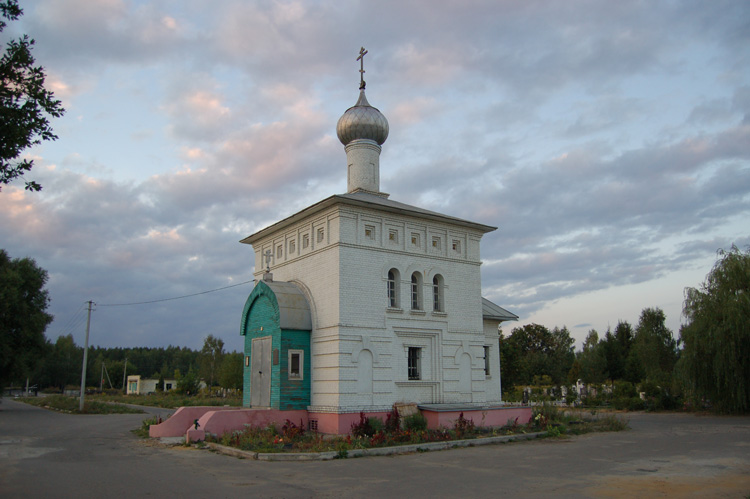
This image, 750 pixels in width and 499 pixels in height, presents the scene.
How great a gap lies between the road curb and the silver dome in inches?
486

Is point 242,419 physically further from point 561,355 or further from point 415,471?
point 561,355

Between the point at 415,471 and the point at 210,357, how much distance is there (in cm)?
5737

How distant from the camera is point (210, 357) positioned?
65750mm

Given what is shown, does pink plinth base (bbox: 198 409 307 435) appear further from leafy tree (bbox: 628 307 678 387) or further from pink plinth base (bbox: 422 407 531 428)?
leafy tree (bbox: 628 307 678 387)

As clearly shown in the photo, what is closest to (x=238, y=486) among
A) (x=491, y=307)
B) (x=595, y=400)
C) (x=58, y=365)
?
(x=491, y=307)

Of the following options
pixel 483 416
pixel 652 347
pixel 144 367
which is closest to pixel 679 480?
pixel 483 416

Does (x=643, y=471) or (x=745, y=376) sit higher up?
(x=745, y=376)

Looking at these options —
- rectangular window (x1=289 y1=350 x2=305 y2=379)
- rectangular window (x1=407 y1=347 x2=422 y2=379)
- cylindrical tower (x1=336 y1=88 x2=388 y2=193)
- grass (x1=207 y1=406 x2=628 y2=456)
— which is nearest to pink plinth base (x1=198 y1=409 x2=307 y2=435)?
grass (x1=207 y1=406 x2=628 y2=456)

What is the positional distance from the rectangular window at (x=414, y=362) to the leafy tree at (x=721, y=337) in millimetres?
13567

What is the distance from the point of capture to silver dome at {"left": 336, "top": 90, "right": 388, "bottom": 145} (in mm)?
23062

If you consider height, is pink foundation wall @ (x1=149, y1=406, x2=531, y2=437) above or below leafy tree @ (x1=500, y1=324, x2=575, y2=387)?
below

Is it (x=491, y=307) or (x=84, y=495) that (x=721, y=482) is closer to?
(x=84, y=495)

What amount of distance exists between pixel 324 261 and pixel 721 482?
12309 millimetres

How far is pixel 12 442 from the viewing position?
704 inches
